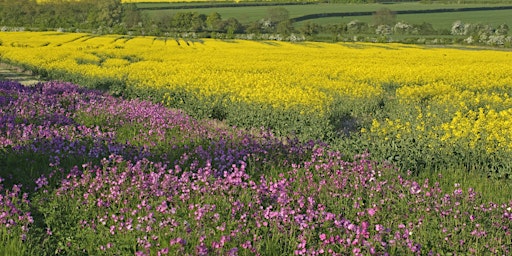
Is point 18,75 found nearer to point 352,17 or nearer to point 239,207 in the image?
point 239,207

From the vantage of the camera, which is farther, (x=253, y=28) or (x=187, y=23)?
(x=253, y=28)

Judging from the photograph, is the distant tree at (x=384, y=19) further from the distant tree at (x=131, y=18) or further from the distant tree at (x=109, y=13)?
the distant tree at (x=109, y=13)

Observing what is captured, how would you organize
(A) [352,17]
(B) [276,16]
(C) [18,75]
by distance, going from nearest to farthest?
(C) [18,75], (B) [276,16], (A) [352,17]

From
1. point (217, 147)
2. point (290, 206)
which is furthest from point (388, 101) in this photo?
point (290, 206)

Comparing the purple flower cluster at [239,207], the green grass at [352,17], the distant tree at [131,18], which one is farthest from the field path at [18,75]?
the green grass at [352,17]

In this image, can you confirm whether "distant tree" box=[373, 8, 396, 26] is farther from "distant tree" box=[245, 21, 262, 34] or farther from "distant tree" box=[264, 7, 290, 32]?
"distant tree" box=[245, 21, 262, 34]

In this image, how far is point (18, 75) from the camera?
81.8ft

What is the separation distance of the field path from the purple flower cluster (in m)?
16.3

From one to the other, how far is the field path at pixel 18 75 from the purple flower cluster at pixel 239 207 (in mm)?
16347

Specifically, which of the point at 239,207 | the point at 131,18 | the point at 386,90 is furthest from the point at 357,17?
the point at 239,207

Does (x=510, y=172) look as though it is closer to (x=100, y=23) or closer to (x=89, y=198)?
(x=89, y=198)

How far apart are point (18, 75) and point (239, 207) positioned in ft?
77.0

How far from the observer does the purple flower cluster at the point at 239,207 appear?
382 centimetres

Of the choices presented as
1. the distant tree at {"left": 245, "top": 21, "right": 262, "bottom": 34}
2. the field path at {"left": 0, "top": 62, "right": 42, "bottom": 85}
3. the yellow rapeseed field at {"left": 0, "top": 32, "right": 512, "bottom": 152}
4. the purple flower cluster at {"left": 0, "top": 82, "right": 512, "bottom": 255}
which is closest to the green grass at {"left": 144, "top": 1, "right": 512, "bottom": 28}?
the distant tree at {"left": 245, "top": 21, "right": 262, "bottom": 34}
